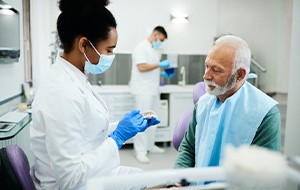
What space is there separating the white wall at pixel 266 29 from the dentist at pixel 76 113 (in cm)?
389

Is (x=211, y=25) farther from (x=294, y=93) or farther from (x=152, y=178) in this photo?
(x=152, y=178)

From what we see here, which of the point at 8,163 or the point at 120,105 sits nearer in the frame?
the point at 8,163

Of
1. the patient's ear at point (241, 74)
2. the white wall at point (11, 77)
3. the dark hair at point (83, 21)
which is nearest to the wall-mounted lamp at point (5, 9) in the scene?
the white wall at point (11, 77)

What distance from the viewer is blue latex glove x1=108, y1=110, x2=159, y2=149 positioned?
4.14 ft

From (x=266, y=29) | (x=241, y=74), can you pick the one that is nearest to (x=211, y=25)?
(x=266, y=29)

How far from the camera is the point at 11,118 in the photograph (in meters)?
2.19

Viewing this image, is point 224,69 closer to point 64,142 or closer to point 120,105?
point 64,142

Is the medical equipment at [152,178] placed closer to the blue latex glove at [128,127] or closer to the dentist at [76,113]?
the dentist at [76,113]

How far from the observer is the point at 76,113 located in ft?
3.42

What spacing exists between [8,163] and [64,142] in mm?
218

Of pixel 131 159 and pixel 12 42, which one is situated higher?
pixel 12 42

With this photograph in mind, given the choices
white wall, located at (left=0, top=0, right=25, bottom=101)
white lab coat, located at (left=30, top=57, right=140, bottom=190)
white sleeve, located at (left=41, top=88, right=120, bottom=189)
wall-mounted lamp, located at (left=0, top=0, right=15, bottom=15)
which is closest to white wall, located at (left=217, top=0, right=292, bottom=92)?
white wall, located at (left=0, top=0, right=25, bottom=101)

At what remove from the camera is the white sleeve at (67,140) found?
0.99 metres

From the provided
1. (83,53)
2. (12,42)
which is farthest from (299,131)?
(12,42)
